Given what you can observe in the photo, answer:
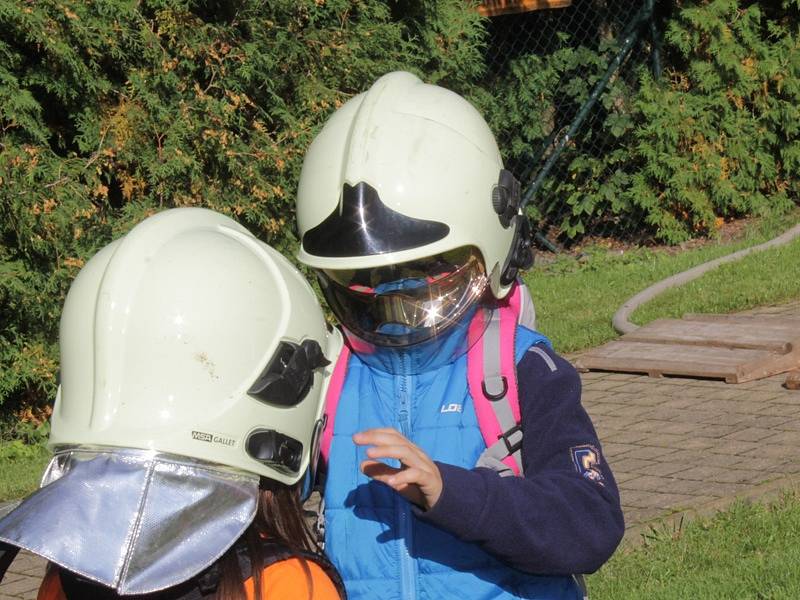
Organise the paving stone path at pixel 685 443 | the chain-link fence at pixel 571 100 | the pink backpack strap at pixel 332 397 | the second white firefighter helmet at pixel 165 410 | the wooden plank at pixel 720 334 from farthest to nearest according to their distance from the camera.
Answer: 1. the chain-link fence at pixel 571 100
2. the wooden plank at pixel 720 334
3. the paving stone path at pixel 685 443
4. the pink backpack strap at pixel 332 397
5. the second white firefighter helmet at pixel 165 410

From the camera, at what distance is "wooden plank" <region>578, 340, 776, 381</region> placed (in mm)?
7066

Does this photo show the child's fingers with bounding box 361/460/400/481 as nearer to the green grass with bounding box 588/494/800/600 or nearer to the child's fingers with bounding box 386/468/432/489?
the child's fingers with bounding box 386/468/432/489

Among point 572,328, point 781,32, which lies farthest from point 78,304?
point 781,32

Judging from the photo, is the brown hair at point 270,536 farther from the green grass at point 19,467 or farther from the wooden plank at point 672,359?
the wooden plank at point 672,359

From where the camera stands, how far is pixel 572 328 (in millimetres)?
8664

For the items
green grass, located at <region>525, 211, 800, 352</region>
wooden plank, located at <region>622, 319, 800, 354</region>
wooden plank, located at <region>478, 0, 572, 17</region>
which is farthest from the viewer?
wooden plank, located at <region>478, 0, 572, 17</region>

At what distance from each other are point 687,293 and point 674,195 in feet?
7.19

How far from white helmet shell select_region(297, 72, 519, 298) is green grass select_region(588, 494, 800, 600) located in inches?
83.3

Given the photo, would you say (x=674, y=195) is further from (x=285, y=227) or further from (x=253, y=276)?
(x=253, y=276)

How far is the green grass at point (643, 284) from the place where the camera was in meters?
8.67

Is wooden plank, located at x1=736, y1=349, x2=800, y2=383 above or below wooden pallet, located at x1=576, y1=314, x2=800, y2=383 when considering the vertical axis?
above

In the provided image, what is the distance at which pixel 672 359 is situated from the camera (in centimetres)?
743

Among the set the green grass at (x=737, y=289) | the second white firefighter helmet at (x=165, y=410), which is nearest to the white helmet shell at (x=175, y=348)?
the second white firefighter helmet at (x=165, y=410)

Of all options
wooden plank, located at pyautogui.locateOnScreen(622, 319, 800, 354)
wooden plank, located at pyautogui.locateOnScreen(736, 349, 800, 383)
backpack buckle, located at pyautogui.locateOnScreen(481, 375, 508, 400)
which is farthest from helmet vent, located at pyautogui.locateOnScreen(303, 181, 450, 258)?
wooden plank, located at pyautogui.locateOnScreen(622, 319, 800, 354)
